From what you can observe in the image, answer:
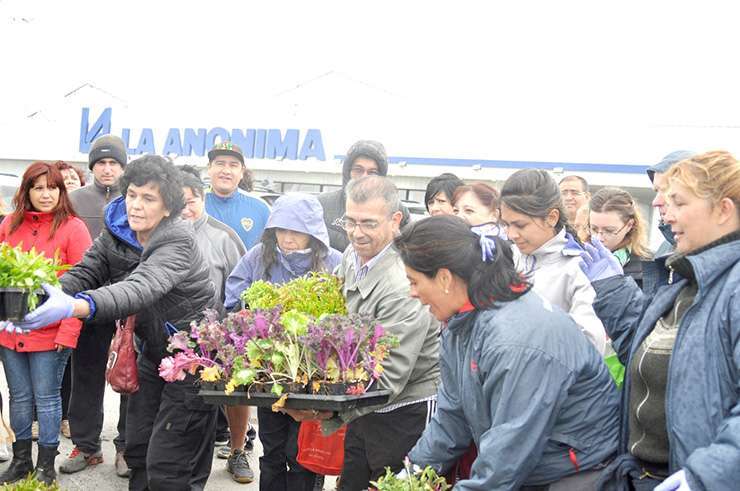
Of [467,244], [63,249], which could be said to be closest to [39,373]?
[63,249]

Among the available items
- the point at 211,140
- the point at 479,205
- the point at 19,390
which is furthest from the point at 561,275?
the point at 211,140

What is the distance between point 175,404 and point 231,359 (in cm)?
117

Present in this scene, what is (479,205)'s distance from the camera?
15.5 feet

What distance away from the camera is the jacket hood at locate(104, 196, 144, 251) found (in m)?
4.60

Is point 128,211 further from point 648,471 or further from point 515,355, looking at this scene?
point 648,471

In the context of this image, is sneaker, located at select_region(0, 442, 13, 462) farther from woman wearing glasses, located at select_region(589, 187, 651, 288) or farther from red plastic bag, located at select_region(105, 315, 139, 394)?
woman wearing glasses, located at select_region(589, 187, 651, 288)

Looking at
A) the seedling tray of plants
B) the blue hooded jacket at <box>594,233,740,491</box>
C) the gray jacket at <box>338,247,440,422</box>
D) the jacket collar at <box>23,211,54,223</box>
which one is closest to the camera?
the blue hooded jacket at <box>594,233,740,491</box>

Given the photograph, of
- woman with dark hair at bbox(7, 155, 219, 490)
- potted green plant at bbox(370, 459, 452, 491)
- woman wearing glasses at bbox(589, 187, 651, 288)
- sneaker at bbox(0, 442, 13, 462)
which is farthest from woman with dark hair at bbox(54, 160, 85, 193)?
potted green plant at bbox(370, 459, 452, 491)

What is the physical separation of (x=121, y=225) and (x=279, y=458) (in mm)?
1601

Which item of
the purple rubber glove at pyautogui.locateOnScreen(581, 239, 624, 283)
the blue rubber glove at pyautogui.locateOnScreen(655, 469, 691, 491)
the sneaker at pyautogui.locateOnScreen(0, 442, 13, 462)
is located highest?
the purple rubber glove at pyautogui.locateOnScreen(581, 239, 624, 283)

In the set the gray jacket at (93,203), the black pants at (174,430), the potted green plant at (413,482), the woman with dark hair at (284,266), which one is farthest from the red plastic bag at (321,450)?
the gray jacket at (93,203)

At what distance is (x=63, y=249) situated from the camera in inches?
220

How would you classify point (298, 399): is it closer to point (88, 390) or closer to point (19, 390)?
point (19, 390)

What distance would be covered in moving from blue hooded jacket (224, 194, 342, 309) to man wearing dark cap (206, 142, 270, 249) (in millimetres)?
1523
